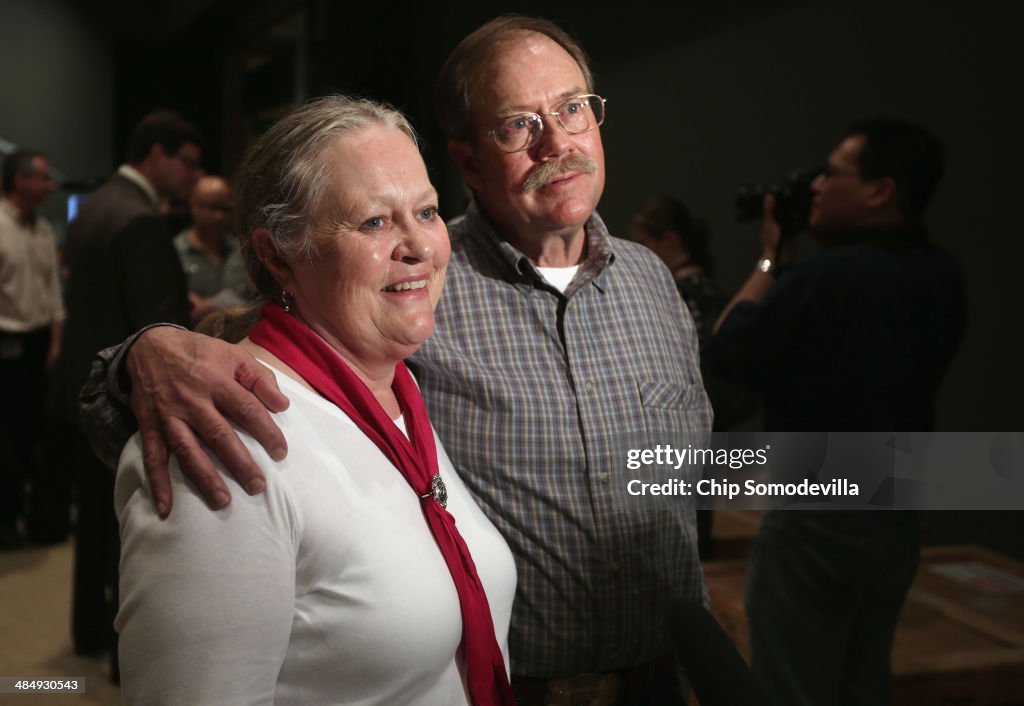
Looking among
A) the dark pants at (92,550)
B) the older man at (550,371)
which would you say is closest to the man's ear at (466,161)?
the older man at (550,371)

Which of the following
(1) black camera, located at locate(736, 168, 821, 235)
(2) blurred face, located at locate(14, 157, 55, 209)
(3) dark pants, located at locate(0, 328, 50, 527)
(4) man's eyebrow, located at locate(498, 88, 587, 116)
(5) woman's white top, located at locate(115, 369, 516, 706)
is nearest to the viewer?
(5) woman's white top, located at locate(115, 369, 516, 706)

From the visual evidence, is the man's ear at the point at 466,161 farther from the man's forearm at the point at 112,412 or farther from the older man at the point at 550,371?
the man's forearm at the point at 112,412

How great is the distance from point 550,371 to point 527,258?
16cm

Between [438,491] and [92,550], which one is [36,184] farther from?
[438,491]

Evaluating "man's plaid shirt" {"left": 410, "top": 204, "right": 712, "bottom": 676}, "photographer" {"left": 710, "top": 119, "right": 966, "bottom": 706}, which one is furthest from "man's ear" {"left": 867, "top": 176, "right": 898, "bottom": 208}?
"man's plaid shirt" {"left": 410, "top": 204, "right": 712, "bottom": 676}

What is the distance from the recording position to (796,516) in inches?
50.6

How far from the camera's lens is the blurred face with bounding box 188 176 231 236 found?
5.63ft

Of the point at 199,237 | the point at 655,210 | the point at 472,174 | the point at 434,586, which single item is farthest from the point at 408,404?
the point at 199,237

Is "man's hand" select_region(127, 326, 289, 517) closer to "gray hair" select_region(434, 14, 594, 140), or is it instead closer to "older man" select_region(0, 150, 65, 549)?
"gray hair" select_region(434, 14, 594, 140)

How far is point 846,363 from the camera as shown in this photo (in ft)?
3.98

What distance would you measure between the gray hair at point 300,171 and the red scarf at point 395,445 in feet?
0.31

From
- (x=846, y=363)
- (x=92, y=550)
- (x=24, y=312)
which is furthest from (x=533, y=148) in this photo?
(x=92, y=550)

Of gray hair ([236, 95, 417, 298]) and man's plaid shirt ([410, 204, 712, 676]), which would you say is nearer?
gray hair ([236, 95, 417, 298])

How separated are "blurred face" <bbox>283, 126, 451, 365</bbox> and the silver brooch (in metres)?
0.15
